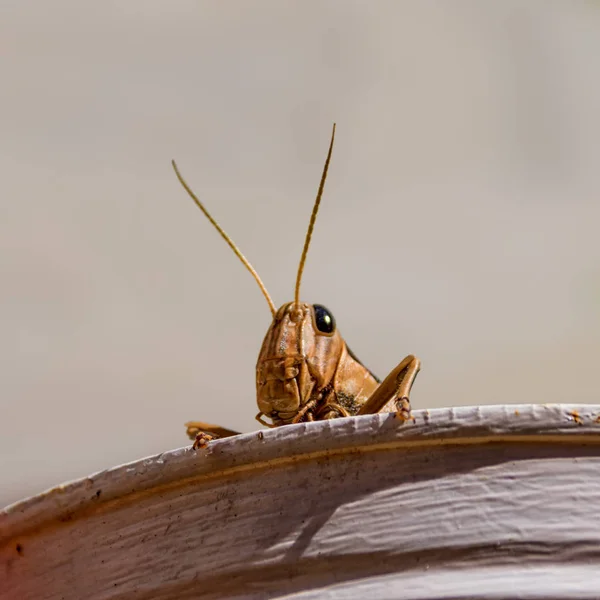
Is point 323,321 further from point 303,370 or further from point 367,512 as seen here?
point 367,512

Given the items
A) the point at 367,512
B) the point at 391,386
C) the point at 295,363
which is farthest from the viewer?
the point at 295,363

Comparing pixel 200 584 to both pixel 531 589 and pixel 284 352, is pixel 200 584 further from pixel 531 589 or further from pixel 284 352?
pixel 284 352

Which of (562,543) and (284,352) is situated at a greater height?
(284,352)

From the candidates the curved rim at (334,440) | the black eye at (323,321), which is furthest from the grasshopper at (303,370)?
the curved rim at (334,440)

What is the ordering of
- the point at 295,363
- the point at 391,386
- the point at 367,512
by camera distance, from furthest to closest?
the point at 295,363, the point at 391,386, the point at 367,512

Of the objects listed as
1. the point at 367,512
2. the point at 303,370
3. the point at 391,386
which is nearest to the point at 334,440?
the point at 367,512

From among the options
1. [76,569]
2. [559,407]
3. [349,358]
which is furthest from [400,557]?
[349,358]
